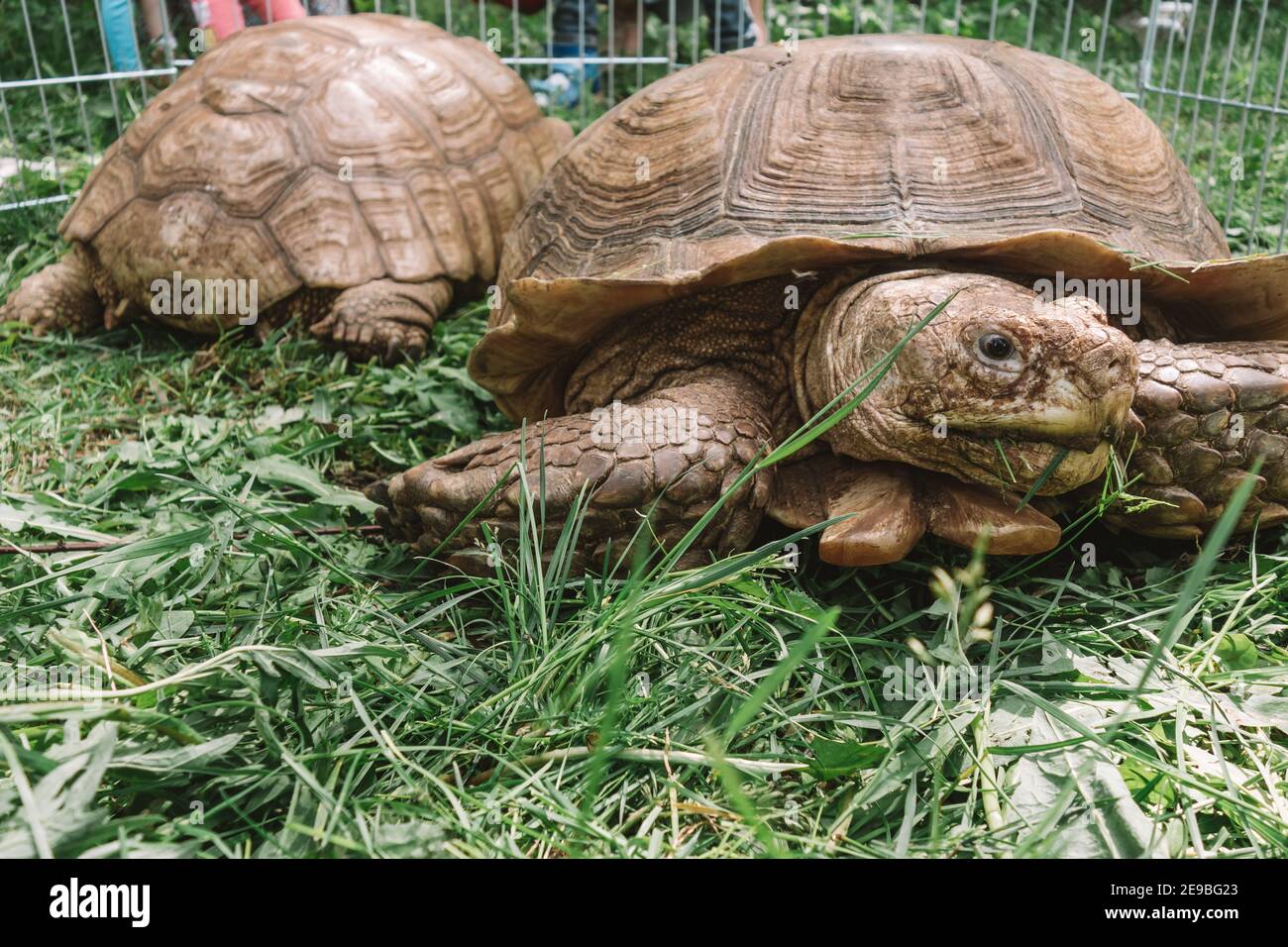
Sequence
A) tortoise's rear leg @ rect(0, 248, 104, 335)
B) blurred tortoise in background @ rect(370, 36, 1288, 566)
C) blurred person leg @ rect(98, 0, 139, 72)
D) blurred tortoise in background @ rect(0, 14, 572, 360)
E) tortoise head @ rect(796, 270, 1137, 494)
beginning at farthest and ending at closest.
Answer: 1. blurred person leg @ rect(98, 0, 139, 72)
2. tortoise's rear leg @ rect(0, 248, 104, 335)
3. blurred tortoise in background @ rect(0, 14, 572, 360)
4. blurred tortoise in background @ rect(370, 36, 1288, 566)
5. tortoise head @ rect(796, 270, 1137, 494)

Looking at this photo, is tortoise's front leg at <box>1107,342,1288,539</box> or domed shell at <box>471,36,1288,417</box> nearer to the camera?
tortoise's front leg at <box>1107,342,1288,539</box>

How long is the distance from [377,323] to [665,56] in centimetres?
405

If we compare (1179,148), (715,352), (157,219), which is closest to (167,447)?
(157,219)

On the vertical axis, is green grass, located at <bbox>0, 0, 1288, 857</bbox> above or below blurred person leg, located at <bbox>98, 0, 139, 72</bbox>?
below

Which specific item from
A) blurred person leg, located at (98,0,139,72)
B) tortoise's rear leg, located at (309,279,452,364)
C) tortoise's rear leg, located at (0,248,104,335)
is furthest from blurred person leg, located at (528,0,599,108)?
tortoise's rear leg, located at (0,248,104,335)

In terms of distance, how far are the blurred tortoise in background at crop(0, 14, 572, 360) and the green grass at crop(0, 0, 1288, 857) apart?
4.40 feet

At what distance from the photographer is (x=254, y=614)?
210cm

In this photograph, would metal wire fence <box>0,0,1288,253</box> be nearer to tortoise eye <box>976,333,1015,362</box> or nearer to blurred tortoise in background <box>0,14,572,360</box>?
blurred tortoise in background <box>0,14,572,360</box>

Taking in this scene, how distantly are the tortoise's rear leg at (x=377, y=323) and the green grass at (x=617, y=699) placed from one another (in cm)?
114

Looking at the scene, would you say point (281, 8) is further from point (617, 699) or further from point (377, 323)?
point (617, 699)

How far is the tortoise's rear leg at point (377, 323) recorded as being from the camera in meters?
3.74

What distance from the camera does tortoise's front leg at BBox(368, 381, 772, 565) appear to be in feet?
6.99

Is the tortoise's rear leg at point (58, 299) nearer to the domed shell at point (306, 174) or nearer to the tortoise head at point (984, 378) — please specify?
the domed shell at point (306, 174)
